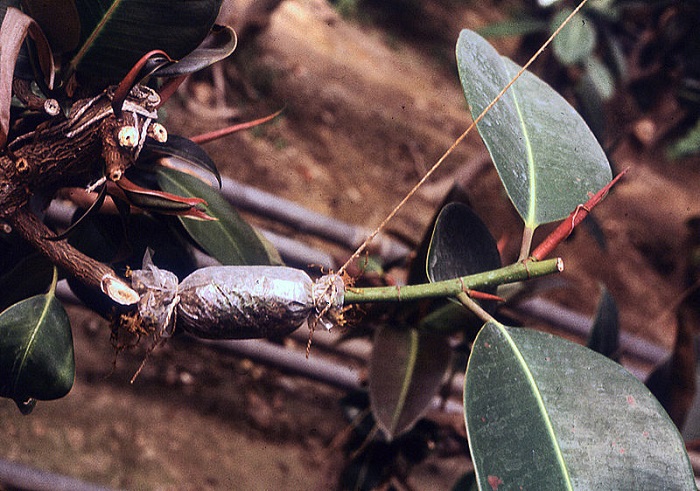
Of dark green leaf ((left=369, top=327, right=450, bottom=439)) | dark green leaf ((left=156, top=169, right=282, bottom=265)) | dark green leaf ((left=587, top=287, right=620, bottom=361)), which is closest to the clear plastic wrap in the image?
dark green leaf ((left=156, top=169, right=282, bottom=265))

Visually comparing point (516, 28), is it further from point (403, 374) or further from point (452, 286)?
point (452, 286)

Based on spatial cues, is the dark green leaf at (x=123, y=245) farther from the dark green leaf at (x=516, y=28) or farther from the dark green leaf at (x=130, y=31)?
the dark green leaf at (x=516, y=28)

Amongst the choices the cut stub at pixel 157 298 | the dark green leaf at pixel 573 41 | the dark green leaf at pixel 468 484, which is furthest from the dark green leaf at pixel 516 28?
the cut stub at pixel 157 298

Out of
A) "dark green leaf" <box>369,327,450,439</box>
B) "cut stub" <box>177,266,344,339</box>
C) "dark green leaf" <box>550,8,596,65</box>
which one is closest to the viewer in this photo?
"cut stub" <box>177,266,344,339</box>

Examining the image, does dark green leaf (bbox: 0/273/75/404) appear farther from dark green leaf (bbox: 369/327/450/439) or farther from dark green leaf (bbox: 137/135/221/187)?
dark green leaf (bbox: 369/327/450/439)

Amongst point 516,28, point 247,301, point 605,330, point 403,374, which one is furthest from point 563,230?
point 516,28
